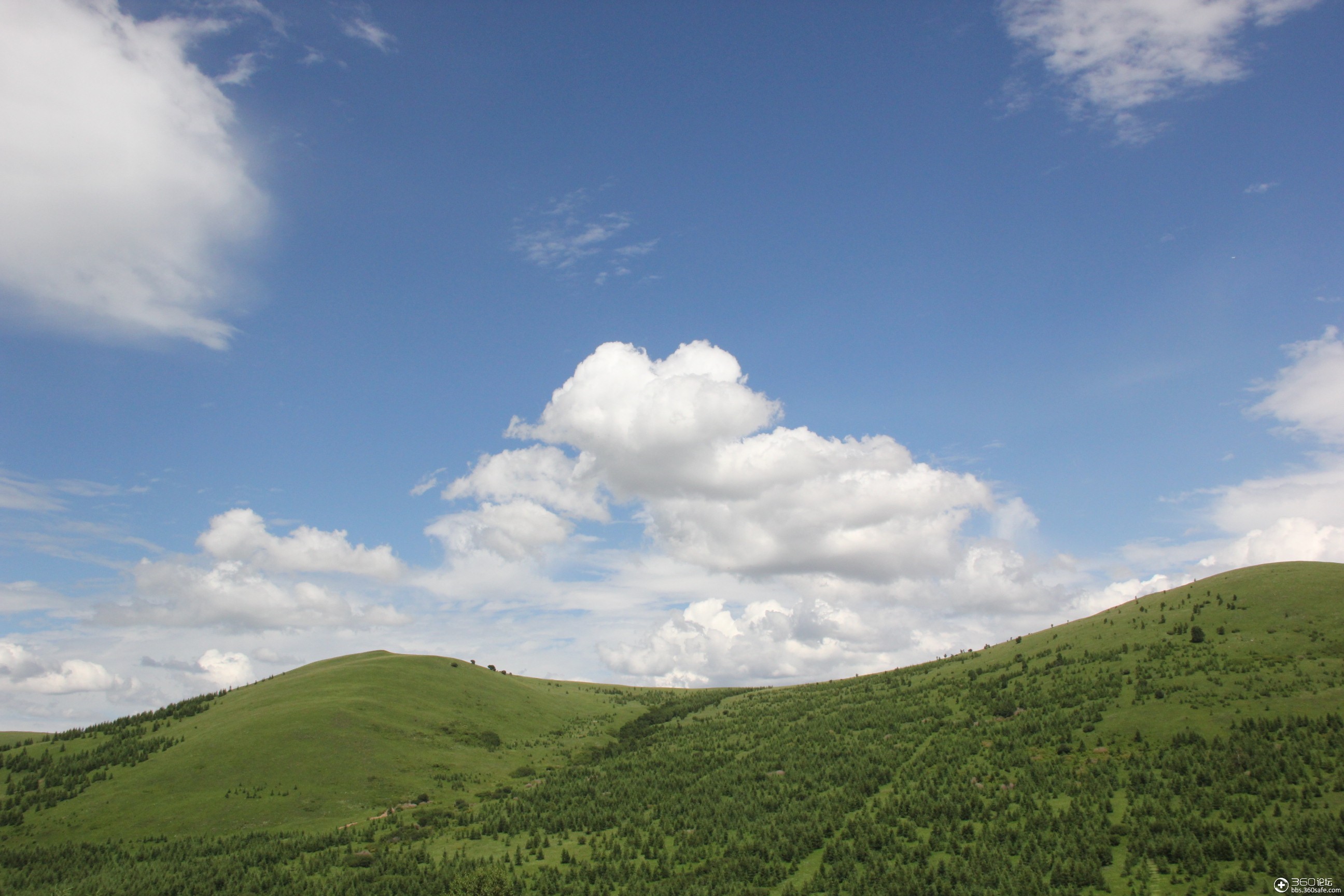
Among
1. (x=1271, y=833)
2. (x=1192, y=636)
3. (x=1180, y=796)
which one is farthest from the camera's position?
(x=1192, y=636)

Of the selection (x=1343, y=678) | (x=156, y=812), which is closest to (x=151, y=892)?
(x=156, y=812)

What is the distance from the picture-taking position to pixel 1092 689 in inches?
1961

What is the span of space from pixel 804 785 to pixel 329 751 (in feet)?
135

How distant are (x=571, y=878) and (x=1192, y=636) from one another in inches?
1992

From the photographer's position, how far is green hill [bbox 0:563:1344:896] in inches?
1172

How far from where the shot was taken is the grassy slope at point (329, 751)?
155 ft

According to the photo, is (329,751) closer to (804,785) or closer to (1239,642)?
(804,785)

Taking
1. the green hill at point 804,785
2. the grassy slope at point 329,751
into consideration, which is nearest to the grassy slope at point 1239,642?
the green hill at point 804,785

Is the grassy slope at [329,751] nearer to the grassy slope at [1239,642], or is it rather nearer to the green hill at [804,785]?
the green hill at [804,785]

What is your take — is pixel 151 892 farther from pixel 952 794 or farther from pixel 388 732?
pixel 952 794

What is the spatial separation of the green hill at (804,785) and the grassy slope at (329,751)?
0.30 meters

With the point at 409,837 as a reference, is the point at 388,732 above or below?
above

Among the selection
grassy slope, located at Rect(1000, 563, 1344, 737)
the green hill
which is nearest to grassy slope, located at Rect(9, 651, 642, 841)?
the green hill

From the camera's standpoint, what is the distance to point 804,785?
4622 cm
